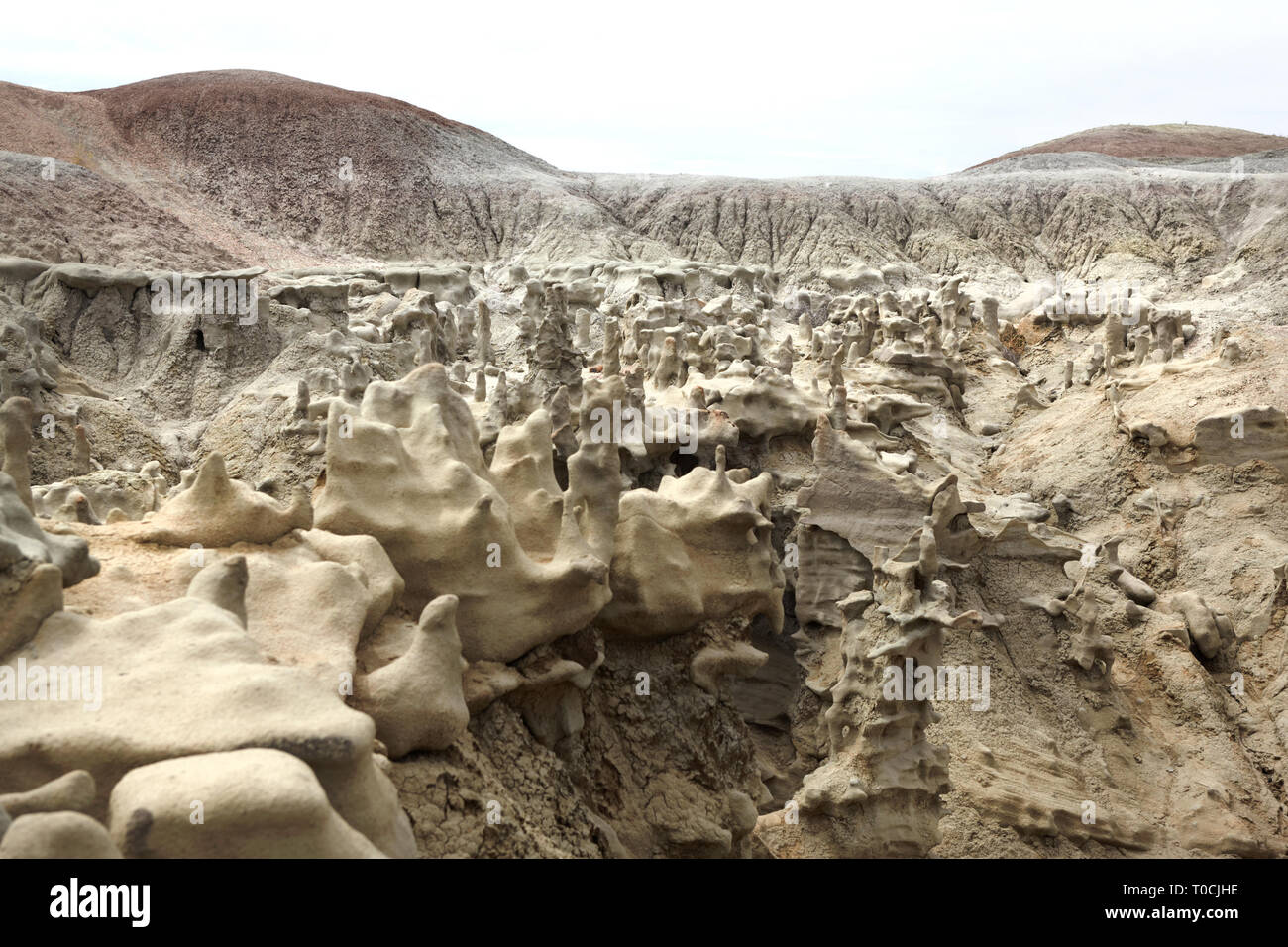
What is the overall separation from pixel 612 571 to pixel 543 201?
34651mm

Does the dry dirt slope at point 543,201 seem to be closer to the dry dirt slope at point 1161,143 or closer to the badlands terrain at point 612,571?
the dry dirt slope at point 1161,143

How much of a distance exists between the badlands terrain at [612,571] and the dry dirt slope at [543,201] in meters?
9.51

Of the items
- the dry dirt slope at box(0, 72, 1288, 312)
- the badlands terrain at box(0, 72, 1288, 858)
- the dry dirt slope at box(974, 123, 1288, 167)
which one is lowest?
the badlands terrain at box(0, 72, 1288, 858)

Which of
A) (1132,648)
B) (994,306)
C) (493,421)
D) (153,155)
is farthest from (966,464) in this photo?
(153,155)

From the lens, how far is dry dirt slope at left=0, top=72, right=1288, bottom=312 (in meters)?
35.1

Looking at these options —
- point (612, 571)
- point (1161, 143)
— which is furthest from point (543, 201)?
point (612, 571)

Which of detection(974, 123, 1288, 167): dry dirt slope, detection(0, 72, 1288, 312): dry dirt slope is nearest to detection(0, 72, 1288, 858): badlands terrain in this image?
detection(0, 72, 1288, 312): dry dirt slope

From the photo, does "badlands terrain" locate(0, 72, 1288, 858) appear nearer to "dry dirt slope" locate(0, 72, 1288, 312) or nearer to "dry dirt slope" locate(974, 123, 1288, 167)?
"dry dirt slope" locate(0, 72, 1288, 312)

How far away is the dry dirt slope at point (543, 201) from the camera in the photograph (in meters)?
35.1

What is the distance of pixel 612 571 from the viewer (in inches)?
202

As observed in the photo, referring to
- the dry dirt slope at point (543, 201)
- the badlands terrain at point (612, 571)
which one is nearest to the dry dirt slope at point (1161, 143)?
the dry dirt slope at point (543, 201)

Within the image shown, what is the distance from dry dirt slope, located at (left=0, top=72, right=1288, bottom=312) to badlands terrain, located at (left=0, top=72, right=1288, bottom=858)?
9.51 m
